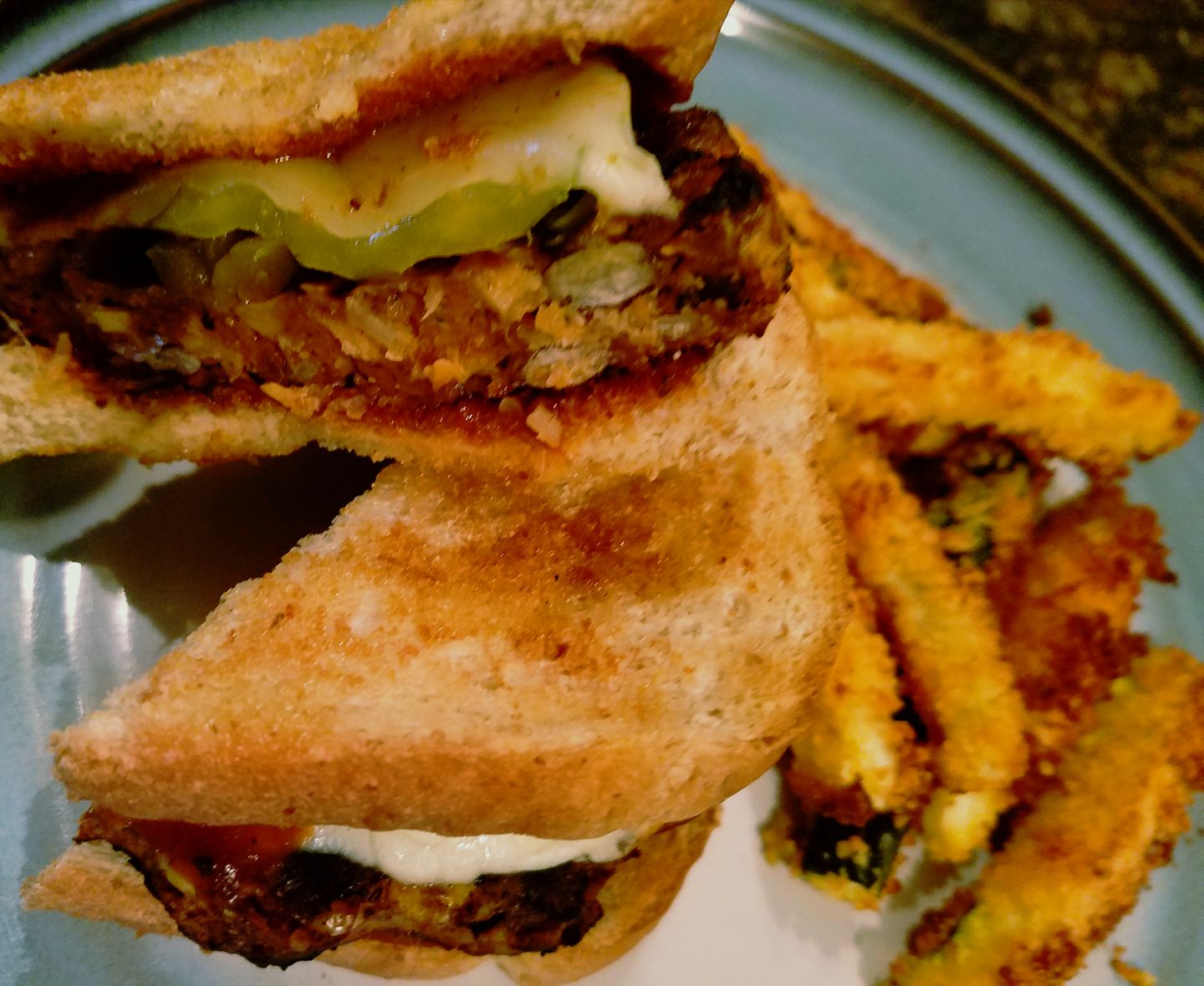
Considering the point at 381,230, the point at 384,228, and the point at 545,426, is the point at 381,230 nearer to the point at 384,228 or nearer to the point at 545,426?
the point at 384,228

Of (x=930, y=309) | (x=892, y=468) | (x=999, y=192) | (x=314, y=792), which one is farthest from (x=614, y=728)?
(x=999, y=192)

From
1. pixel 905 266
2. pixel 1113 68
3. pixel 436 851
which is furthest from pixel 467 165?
pixel 1113 68

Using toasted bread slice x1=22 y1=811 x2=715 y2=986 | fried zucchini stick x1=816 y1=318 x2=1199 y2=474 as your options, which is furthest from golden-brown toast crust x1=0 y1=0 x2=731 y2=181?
toasted bread slice x1=22 y1=811 x2=715 y2=986

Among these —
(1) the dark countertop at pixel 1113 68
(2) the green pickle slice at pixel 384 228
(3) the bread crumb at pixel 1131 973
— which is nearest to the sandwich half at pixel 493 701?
(2) the green pickle slice at pixel 384 228

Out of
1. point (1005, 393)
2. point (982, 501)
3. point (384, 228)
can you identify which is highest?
point (384, 228)

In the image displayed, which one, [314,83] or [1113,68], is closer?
[314,83]

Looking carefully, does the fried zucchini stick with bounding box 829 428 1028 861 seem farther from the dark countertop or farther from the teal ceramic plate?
the dark countertop

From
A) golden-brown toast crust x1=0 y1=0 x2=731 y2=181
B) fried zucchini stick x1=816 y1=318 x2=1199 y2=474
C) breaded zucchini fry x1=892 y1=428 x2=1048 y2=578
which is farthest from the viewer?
breaded zucchini fry x1=892 y1=428 x2=1048 y2=578

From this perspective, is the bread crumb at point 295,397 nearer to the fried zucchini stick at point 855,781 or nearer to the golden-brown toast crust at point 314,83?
the golden-brown toast crust at point 314,83
